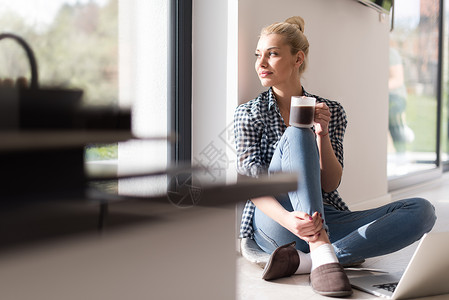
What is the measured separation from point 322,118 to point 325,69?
89cm

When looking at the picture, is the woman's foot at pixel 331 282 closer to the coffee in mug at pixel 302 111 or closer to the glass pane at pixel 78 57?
→ the coffee in mug at pixel 302 111

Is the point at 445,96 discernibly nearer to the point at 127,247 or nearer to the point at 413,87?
the point at 413,87

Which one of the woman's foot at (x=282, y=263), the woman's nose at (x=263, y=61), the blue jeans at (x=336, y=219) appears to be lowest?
the woman's foot at (x=282, y=263)

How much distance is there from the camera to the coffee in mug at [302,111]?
1650 millimetres

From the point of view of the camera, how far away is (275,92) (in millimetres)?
2174

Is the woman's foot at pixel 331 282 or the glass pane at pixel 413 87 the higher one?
the glass pane at pixel 413 87

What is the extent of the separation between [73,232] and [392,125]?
4150 mm

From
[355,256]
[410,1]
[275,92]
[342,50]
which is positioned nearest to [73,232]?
[355,256]

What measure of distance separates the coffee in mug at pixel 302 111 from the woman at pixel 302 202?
0.05 meters

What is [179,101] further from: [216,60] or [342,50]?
[342,50]

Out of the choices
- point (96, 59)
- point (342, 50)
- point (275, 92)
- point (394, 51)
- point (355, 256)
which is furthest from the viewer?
point (394, 51)

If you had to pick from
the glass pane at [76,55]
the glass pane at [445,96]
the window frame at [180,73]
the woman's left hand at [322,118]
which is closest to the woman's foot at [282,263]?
the woman's left hand at [322,118]

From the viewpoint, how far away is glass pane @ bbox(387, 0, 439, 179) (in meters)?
4.34

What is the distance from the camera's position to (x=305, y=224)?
1729 millimetres
